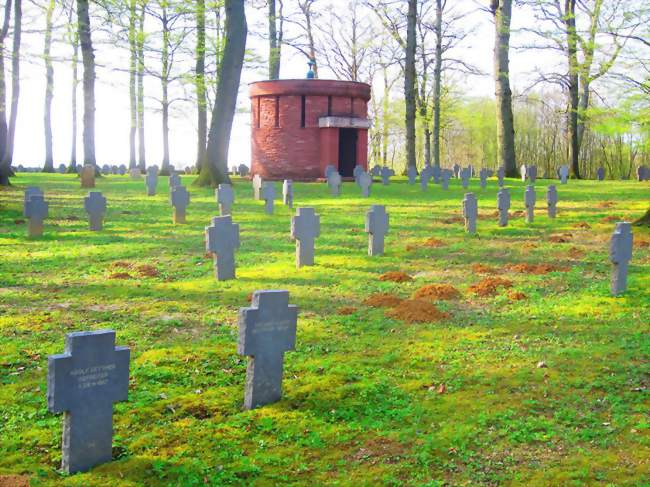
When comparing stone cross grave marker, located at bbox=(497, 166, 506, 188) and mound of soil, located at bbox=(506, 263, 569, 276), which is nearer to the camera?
mound of soil, located at bbox=(506, 263, 569, 276)

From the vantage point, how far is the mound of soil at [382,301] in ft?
26.7

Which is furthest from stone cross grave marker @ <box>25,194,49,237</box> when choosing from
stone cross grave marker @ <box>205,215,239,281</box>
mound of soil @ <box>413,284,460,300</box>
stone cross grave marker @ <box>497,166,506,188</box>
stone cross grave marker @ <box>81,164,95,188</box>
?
stone cross grave marker @ <box>497,166,506,188</box>

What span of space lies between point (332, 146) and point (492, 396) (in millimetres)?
25333

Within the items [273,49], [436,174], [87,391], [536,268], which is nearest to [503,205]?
[536,268]

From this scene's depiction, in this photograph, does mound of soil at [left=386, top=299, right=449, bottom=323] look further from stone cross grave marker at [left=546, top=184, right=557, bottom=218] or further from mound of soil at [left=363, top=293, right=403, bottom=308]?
stone cross grave marker at [left=546, top=184, right=557, bottom=218]

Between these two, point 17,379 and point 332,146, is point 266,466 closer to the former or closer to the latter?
point 17,379

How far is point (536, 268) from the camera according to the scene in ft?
32.4

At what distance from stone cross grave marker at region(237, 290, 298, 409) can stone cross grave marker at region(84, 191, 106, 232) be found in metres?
9.55

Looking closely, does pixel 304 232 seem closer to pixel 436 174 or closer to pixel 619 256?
pixel 619 256

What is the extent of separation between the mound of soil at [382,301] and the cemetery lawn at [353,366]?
0.18 metres

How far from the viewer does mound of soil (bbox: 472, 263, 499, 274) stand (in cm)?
995

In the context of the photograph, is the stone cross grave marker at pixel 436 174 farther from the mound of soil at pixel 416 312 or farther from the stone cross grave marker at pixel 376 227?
the mound of soil at pixel 416 312

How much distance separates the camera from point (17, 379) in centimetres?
577

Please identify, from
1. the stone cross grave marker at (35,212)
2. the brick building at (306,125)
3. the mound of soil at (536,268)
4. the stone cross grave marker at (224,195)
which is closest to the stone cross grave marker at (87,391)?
the mound of soil at (536,268)
